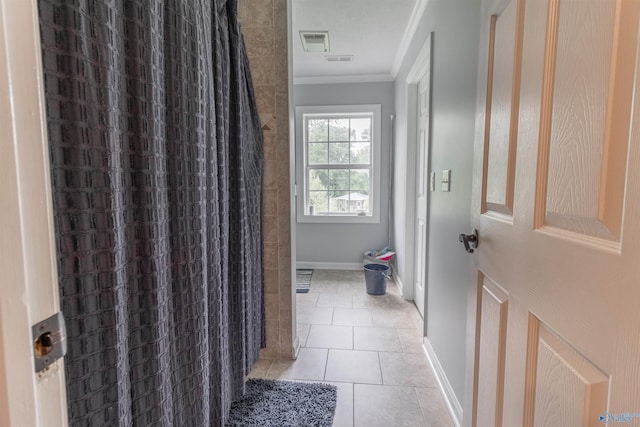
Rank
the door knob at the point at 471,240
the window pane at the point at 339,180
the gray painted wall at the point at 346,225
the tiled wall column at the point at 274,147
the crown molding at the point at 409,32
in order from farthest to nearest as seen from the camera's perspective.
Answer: the window pane at the point at 339,180
the gray painted wall at the point at 346,225
the crown molding at the point at 409,32
the tiled wall column at the point at 274,147
the door knob at the point at 471,240

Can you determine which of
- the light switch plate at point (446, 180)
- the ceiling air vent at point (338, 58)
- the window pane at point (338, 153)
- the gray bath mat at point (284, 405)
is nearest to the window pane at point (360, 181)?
the window pane at point (338, 153)

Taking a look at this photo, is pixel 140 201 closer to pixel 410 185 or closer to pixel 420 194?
pixel 420 194

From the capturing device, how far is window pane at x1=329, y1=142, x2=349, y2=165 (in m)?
4.02

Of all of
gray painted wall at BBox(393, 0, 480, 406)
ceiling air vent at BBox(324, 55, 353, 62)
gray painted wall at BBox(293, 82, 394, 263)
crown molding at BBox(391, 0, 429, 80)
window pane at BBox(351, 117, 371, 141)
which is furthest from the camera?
window pane at BBox(351, 117, 371, 141)

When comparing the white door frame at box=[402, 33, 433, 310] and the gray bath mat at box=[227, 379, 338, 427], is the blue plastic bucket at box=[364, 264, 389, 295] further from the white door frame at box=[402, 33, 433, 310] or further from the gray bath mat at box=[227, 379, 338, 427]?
the gray bath mat at box=[227, 379, 338, 427]

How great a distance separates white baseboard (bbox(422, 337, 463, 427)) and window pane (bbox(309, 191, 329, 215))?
234 centimetres

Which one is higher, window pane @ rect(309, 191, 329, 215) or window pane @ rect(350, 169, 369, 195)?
window pane @ rect(350, 169, 369, 195)

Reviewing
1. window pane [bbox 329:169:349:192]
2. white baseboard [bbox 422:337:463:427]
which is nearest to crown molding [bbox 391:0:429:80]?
window pane [bbox 329:169:349:192]

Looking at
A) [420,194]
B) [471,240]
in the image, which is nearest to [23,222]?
[471,240]

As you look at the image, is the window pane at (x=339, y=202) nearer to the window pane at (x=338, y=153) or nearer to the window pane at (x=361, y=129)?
the window pane at (x=338, y=153)

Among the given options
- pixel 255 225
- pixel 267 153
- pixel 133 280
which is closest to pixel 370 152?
pixel 267 153

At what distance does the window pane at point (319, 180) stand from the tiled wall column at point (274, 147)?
7.28 feet

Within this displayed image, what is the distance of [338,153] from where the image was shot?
404 centimetres

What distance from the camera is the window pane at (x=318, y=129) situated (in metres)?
4.01
